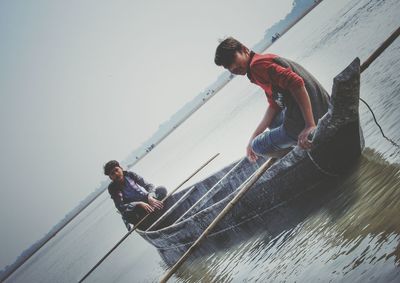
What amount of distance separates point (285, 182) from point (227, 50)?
254cm

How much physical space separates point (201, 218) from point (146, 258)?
5952 millimetres

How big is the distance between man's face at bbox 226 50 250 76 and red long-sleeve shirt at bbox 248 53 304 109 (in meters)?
0.06

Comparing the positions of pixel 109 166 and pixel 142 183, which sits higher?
pixel 109 166

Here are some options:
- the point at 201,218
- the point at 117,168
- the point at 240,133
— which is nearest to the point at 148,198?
the point at 117,168

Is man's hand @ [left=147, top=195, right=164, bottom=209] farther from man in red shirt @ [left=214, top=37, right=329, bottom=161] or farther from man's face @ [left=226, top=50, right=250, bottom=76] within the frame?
man's face @ [left=226, top=50, right=250, bottom=76]

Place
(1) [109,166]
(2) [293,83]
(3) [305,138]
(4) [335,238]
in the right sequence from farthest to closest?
(1) [109,166], (4) [335,238], (3) [305,138], (2) [293,83]

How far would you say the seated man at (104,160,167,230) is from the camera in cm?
806

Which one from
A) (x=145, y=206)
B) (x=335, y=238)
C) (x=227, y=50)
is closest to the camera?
(x=227, y=50)

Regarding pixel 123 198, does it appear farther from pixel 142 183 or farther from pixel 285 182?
pixel 285 182

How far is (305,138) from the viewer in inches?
151

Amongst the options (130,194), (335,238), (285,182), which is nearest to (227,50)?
(285,182)

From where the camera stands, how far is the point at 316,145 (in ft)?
13.4

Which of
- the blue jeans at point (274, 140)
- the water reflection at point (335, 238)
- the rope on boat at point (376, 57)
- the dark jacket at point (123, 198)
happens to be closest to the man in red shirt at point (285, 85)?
the blue jeans at point (274, 140)

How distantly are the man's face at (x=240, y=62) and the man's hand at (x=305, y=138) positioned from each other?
1.06m
